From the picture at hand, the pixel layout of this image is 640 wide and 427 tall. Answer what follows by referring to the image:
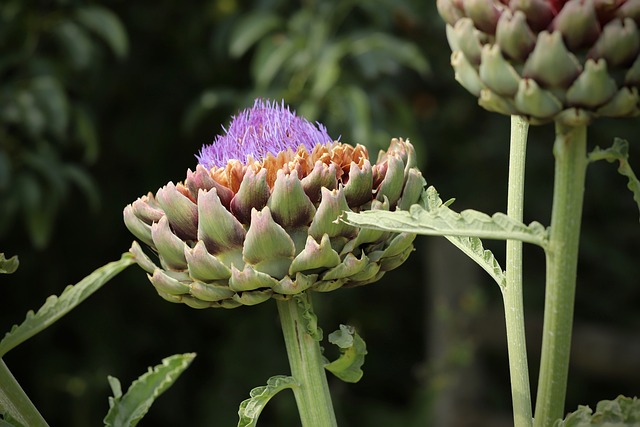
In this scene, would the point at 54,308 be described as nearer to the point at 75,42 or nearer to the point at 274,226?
the point at 274,226

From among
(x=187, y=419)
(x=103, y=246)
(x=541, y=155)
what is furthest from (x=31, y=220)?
(x=541, y=155)

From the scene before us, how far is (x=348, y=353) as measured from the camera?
70 centimetres

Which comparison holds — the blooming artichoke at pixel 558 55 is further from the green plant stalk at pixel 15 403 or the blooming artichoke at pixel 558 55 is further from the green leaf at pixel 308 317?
the green plant stalk at pixel 15 403

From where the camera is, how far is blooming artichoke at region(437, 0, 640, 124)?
499 mm

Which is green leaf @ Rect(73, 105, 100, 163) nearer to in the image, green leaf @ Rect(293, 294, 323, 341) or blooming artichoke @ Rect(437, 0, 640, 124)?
green leaf @ Rect(293, 294, 323, 341)

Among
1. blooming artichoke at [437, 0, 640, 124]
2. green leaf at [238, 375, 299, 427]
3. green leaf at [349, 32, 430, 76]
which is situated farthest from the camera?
green leaf at [349, 32, 430, 76]

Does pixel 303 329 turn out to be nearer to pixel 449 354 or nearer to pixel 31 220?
pixel 31 220

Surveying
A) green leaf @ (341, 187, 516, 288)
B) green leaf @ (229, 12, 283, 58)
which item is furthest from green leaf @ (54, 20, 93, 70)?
green leaf @ (341, 187, 516, 288)

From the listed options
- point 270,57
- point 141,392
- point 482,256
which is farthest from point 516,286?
point 270,57

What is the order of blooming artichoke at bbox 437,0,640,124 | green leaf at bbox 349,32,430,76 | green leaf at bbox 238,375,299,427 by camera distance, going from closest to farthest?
1. blooming artichoke at bbox 437,0,640,124
2. green leaf at bbox 238,375,299,427
3. green leaf at bbox 349,32,430,76

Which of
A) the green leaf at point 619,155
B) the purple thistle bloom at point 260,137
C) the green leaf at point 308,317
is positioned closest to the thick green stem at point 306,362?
the green leaf at point 308,317

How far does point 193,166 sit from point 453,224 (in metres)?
1.91

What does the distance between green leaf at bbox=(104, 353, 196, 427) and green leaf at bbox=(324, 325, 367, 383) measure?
107mm

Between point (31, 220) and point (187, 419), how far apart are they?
91 centimetres
